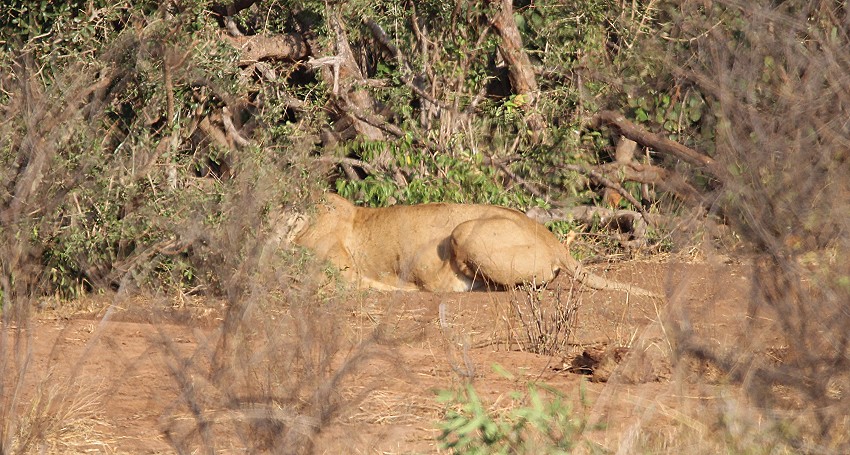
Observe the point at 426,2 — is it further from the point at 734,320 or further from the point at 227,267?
the point at 227,267

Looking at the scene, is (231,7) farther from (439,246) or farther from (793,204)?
(793,204)

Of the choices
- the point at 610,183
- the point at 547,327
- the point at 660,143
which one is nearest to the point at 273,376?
the point at 547,327

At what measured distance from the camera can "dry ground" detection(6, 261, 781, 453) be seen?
4590 millimetres

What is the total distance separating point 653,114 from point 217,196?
4877mm

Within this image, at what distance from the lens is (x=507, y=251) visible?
9.13 metres

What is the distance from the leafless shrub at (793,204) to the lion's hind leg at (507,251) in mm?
4945

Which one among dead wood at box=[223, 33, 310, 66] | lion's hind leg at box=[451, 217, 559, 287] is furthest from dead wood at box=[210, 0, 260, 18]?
lion's hind leg at box=[451, 217, 559, 287]

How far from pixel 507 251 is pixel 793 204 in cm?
548

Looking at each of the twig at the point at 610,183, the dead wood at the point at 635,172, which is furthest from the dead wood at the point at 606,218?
the dead wood at the point at 635,172

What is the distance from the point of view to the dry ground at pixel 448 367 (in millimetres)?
4590

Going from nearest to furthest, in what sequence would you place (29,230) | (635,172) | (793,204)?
(793,204) → (29,230) → (635,172)

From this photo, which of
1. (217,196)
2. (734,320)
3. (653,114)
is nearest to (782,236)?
(734,320)

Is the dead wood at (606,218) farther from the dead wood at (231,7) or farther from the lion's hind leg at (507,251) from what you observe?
the dead wood at (231,7)

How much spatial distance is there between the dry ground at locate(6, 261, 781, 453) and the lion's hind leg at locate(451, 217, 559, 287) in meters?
0.33
